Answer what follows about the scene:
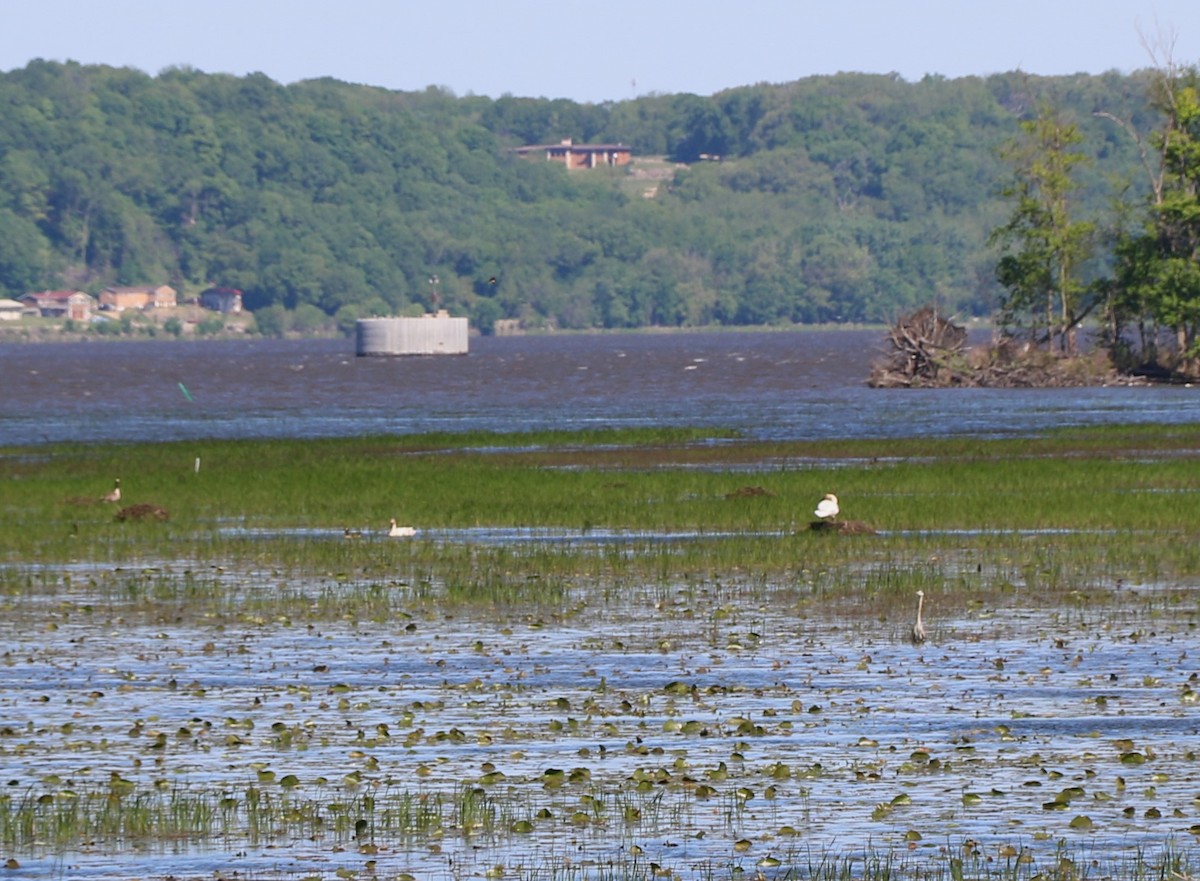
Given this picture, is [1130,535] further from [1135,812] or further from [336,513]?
[1135,812]

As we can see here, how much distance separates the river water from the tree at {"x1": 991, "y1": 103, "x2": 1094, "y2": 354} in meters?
7.89

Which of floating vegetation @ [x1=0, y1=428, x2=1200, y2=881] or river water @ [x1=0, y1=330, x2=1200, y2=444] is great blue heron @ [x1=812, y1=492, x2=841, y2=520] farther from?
river water @ [x1=0, y1=330, x2=1200, y2=444]

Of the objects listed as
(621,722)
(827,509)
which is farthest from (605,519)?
(621,722)

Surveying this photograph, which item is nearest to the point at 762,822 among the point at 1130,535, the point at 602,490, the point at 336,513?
the point at 1130,535

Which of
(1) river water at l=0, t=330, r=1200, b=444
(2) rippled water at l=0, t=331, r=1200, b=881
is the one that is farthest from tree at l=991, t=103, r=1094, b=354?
(2) rippled water at l=0, t=331, r=1200, b=881

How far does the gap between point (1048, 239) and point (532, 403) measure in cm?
2677

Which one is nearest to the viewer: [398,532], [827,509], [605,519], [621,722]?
[621,722]

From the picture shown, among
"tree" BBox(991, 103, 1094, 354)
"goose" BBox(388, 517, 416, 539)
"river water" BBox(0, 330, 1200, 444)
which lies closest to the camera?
"goose" BBox(388, 517, 416, 539)

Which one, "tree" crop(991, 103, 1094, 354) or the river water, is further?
"tree" crop(991, 103, 1094, 354)

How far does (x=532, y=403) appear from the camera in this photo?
10531 cm

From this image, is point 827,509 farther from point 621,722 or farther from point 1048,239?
point 1048,239

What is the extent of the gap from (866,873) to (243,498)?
34.3 meters

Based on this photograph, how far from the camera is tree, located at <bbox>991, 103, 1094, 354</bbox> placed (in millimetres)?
110812

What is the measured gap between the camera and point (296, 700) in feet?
76.3
